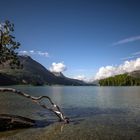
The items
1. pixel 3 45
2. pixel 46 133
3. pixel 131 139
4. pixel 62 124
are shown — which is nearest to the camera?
pixel 131 139

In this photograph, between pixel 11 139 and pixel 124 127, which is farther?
pixel 124 127

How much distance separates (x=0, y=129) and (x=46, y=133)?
18.5ft

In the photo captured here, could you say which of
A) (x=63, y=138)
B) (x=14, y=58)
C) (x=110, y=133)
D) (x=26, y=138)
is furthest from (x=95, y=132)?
(x=14, y=58)

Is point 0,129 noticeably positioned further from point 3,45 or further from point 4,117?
point 3,45

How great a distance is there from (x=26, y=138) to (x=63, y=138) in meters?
3.86

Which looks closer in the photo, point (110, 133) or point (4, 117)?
point (110, 133)

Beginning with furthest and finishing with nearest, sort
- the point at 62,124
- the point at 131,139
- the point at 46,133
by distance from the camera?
the point at 62,124 < the point at 46,133 < the point at 131,139

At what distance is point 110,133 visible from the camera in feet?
99.5

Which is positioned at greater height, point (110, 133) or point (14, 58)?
point (14, 58)

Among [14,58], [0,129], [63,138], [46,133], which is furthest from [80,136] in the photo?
[14,58]

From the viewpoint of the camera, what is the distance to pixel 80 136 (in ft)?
95.1

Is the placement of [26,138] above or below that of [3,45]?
below

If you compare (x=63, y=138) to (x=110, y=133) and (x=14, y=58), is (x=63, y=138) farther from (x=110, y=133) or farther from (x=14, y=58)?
(x=14, y=58)

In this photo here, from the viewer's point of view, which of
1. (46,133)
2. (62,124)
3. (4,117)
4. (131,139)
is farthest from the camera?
(62,124)
